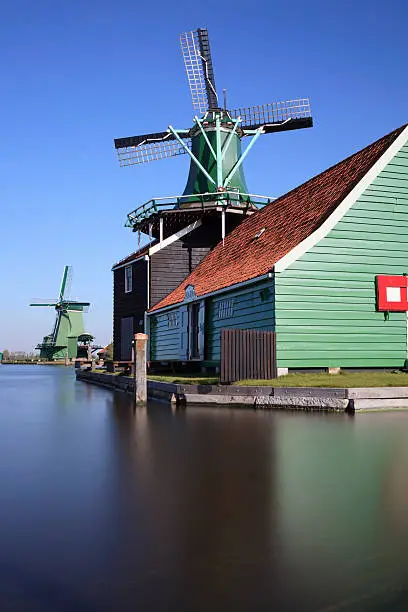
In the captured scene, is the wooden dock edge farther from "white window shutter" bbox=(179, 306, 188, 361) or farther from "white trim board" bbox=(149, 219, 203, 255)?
"white trim board" bbox=(149, 219, 203, 255)

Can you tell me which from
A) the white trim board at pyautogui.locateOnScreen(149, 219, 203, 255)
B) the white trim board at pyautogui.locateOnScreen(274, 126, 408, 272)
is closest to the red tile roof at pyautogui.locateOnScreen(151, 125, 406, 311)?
the white trim board at pyautogui.locateOnScreen(274, 126, 408, 272)

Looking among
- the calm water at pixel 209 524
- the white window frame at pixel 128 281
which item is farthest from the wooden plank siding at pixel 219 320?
the calm water at pixel 209 524

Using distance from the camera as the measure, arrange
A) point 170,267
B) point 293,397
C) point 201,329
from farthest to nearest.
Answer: point 170,267, point 201,329, point 293,397

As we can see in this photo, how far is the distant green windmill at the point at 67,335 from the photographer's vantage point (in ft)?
347

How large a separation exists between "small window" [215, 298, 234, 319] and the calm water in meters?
10.3

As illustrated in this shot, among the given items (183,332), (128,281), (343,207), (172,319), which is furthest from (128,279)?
(343,207)

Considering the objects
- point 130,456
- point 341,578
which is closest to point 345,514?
point 341,578

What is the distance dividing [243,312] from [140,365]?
4.71 meters

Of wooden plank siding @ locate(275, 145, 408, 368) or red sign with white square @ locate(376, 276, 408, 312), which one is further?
red sign with white square @ locate(376, 276, 408, 312)

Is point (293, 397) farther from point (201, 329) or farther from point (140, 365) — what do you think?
point (201, 329)

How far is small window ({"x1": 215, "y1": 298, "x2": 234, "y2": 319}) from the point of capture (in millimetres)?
19016

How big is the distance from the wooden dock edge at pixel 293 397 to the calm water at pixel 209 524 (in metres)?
3.03

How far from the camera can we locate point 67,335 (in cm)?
10600

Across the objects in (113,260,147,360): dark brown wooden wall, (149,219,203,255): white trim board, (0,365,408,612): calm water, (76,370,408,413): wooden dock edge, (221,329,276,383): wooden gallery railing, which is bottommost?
(0,365,408,612): calm water
